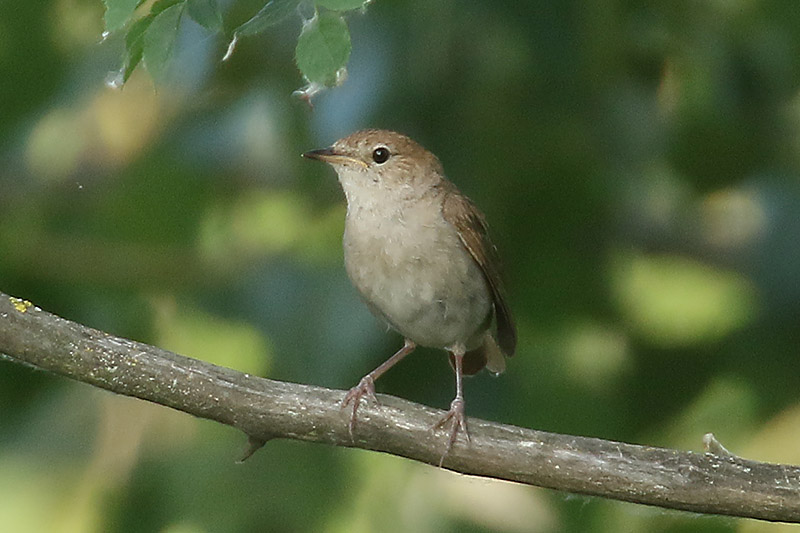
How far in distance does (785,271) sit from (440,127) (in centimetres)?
136

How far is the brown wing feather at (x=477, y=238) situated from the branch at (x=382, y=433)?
1.13m

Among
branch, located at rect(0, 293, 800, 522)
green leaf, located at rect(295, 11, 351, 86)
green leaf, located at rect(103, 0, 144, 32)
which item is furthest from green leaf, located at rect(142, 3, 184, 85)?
branch, located at rect(0, 293, 800, 522)

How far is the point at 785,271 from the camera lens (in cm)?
423

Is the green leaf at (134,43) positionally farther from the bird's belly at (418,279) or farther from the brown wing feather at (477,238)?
the brown wing feather at (477,238)

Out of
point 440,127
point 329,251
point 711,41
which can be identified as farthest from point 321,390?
point 711,41

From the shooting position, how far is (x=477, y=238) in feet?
14.3

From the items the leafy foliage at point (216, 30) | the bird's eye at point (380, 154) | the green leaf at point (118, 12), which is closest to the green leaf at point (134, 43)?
the leafy foliage at point (216, 30)

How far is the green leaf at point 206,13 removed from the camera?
2.48 meters

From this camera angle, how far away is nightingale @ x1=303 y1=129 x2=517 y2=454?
416 cm

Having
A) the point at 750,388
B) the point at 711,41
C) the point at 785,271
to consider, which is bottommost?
the point at 750,388

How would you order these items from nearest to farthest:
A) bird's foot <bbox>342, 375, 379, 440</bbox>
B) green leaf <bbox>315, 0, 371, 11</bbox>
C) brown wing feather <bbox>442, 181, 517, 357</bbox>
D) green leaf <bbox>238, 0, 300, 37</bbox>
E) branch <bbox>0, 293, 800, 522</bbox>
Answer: green leaf <bbox>315, 0, 371, 11</bbox> → green leaf <bbox>238, 0, 300, 37</bbox> → branch <bbox>0, 293, 800, 522</bbox> → bird's foot <bbox>342, 375, 379, 440</bbox> → brown wing feather <bbox>442, 181, 517, 357</bbox>

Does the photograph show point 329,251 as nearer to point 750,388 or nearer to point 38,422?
point 38,422

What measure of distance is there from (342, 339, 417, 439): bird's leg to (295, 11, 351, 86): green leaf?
1.14m

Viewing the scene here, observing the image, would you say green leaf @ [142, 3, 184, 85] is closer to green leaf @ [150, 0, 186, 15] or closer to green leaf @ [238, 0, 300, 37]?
green leaf @ [150, 0, 186, 15]
